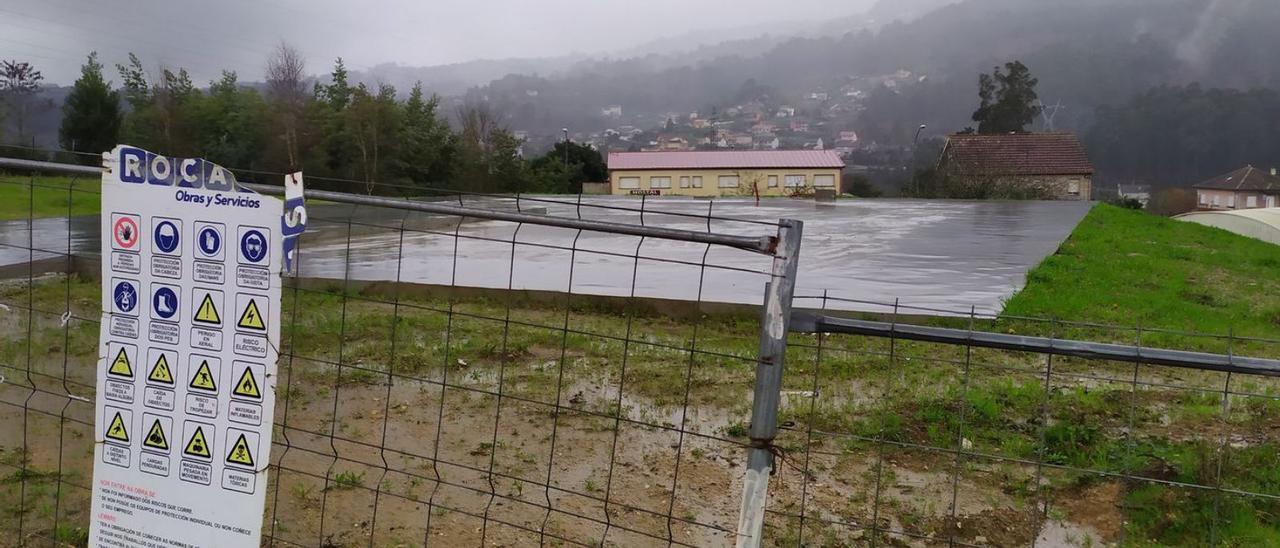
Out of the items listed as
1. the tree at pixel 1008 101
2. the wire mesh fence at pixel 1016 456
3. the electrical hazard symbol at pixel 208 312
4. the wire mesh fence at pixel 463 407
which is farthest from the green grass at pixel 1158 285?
the tree at pixel 1008 101

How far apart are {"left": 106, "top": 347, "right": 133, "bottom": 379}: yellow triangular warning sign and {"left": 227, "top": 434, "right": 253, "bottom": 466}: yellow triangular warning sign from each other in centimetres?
37

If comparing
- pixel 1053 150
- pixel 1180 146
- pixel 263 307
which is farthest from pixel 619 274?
pixel 1180 146

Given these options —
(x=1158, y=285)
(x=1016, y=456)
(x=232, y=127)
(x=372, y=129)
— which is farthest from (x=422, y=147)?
(x=1016, y=456)

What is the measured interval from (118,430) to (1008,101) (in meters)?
91.7

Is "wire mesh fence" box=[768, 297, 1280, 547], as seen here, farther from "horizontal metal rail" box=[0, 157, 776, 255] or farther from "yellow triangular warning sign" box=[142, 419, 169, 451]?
"yellow triangular warning sign" box=[142, 419, 169, 451]

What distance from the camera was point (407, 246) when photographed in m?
12.8

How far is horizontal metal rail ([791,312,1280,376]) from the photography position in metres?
2.19

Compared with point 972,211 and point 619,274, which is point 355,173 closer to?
point 972,211

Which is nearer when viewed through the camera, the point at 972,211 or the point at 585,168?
the point at 972,211

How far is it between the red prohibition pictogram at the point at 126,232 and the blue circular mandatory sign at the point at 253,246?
1.20ft

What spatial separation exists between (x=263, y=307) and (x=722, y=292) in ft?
21.6

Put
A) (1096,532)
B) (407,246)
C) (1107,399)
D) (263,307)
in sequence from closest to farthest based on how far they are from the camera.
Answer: (263,307) < (1096,532) < (1107,399) < (407,246)

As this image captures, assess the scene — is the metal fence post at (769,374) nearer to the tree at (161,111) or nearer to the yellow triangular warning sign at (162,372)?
the yellow triangular warning sign at (162,372)

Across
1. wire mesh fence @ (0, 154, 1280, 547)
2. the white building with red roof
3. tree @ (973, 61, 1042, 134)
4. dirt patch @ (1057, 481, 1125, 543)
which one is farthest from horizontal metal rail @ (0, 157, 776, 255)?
tree @ (973, 61, 1042, 134)
